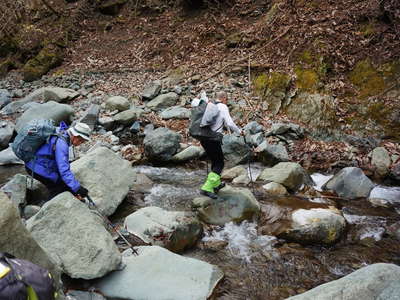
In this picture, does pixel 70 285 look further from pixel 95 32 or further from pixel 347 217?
pixel 95 32

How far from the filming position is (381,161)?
8.49 meters

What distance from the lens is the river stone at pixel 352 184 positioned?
7.62 m

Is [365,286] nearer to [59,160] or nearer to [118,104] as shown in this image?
[59,160]

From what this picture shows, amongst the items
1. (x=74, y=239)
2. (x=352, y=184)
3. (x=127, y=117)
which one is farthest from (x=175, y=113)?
(x=74, y=239)

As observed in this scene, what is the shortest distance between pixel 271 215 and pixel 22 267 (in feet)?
16.2

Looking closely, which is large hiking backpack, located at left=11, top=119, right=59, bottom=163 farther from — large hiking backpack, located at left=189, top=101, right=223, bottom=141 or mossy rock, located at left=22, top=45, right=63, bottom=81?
mossy rock, located at left=22, top=45, right=63, bottom=81

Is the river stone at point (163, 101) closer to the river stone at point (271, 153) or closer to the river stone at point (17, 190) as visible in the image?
the river stone at point (271, 153)

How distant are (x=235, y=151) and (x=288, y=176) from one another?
6.31 feet

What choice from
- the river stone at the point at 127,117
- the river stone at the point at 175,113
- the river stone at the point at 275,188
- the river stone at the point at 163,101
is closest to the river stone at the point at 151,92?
the river stone at the point at 163,101

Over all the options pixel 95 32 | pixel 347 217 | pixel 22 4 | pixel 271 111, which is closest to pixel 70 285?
pixel 347 217

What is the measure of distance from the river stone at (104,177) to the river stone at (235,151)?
313 centimetres

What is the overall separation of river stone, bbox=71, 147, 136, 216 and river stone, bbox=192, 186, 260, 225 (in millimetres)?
1407

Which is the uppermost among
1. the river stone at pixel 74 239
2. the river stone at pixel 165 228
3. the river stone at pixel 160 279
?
the river stone at pixel 74 239

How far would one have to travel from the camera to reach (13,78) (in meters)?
18.5
